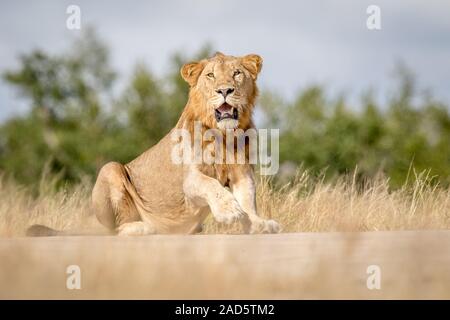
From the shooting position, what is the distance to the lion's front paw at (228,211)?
744 centimetres

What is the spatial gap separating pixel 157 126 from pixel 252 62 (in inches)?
731

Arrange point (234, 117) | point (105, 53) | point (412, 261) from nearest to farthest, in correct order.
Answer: point (412, 261), point (234, 117), point (105, 53)

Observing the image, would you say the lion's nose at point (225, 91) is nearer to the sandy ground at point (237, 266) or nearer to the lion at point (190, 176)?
the lion at point (190, 176)

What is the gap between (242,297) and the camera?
18.3 ft

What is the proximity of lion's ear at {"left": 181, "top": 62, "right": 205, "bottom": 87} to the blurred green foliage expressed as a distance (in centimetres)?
1542

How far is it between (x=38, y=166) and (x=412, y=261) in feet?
76.7

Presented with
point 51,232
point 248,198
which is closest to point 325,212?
point 248,198

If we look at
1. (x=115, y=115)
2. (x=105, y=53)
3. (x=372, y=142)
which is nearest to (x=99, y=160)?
(x=115, y=115)

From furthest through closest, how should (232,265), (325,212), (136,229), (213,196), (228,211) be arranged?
(325,212) < (136,229) < (213,196) < (228,211) < (232,265)

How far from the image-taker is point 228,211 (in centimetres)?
746

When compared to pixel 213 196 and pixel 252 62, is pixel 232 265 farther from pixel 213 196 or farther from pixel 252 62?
pixel 252 62
